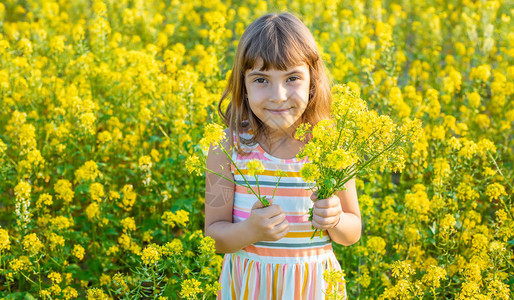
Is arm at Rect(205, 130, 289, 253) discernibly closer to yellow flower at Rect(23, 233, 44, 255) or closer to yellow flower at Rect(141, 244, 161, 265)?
yellow flower at Rect(141, 244, 161, 265)

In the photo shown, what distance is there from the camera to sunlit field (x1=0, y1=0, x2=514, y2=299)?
2.71 metres

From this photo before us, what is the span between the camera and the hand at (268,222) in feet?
6.10

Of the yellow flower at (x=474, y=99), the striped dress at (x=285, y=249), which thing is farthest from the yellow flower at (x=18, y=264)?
the yellow flower at (x=474, y=99)

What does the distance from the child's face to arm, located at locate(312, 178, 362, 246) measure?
0.39 meters

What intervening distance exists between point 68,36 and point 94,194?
3555 mm

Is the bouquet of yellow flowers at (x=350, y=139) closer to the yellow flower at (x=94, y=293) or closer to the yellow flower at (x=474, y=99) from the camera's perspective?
the yellow flower at (x=94, y=293)

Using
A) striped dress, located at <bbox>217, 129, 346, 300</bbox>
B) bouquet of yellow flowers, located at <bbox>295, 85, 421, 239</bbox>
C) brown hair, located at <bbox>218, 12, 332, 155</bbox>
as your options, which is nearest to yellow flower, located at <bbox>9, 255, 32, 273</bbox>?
striped dress, located at <bbox>217, 129, 346, 300</bbox>

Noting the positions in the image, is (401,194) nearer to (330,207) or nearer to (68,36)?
(330,207)

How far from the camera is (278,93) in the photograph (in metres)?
1.98

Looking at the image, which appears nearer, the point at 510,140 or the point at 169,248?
the point at 169,248

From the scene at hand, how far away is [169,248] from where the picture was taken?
2285 mm

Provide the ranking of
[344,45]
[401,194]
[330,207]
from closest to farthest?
[330,207]
[401,194]
[344,45]

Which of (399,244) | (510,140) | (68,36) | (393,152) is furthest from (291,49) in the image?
(68,36)

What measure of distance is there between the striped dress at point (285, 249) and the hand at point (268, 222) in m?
0.26
